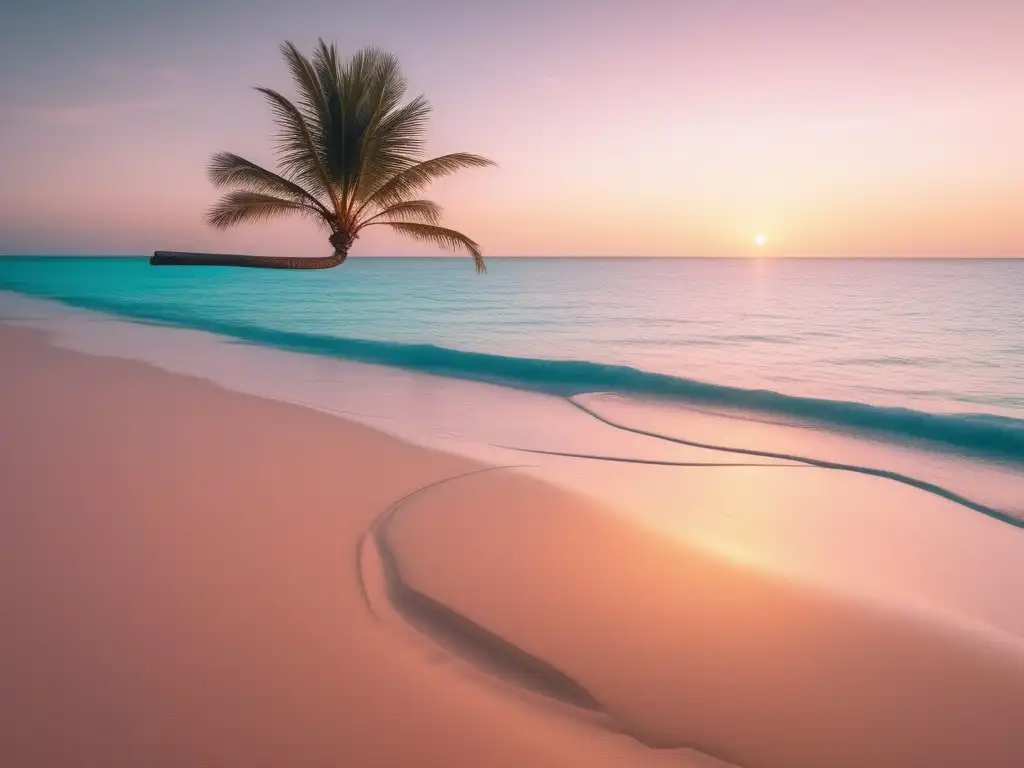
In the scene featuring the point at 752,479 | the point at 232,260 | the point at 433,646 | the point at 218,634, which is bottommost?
the point at 752,479

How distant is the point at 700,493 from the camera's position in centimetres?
668

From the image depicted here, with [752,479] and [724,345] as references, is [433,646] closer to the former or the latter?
[752,479]

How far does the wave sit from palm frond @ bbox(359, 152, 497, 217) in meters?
5.22

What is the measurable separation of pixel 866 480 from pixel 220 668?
7280 mm

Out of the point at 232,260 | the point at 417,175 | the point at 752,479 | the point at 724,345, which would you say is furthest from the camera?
the point at 724,345

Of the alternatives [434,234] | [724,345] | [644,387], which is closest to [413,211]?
[434,234]

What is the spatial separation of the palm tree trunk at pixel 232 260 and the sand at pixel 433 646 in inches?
148

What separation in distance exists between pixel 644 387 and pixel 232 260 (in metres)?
9.36

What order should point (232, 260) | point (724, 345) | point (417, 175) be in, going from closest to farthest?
1. point (232, 260)
2. point (417, 175)
3. point (724, 345)

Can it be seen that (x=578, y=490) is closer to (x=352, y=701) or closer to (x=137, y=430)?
(x=352, y=701)

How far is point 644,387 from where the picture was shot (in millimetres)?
14680

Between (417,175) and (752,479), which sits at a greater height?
(417,175)

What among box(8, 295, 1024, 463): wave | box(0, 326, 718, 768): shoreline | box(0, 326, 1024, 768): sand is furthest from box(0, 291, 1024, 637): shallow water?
box(0, 326, 718, 768): shoreline

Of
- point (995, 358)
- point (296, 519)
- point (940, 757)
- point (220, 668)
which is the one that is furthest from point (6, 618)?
point (995, 358)
